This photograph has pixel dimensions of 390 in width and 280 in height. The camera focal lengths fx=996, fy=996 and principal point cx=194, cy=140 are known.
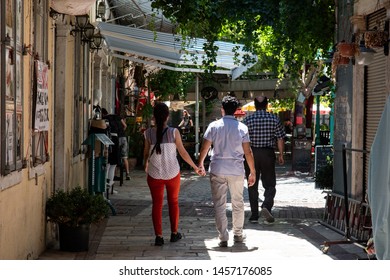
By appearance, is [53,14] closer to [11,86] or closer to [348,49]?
[11,86]

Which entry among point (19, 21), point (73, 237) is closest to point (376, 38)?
point (73, 237)

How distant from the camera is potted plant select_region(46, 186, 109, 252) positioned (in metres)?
10.6

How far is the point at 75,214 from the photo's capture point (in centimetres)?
1063

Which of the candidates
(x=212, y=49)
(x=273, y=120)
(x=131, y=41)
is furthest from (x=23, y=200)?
(x=131, y=41)

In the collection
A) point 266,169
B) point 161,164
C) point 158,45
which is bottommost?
point 266,169

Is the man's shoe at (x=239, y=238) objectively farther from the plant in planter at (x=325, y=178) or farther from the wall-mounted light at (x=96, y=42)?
the wall-mounted light at (x=96, y=42)

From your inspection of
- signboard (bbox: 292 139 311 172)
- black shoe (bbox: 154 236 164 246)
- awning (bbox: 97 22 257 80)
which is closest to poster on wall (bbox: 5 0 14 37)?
black shoe (bbox: 154 236 164 246)

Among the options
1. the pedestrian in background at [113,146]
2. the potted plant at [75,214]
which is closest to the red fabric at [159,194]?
the potted plant at [75,214]

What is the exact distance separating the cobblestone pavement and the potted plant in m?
0.14

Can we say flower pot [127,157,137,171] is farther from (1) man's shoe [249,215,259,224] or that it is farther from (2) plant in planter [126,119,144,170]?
(1) man's shoe [249,215,259,224]

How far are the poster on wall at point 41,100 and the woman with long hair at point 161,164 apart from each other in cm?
132

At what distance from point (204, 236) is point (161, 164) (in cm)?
150

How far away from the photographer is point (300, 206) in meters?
16.9

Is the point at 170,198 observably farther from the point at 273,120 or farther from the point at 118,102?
the point at 118,102
